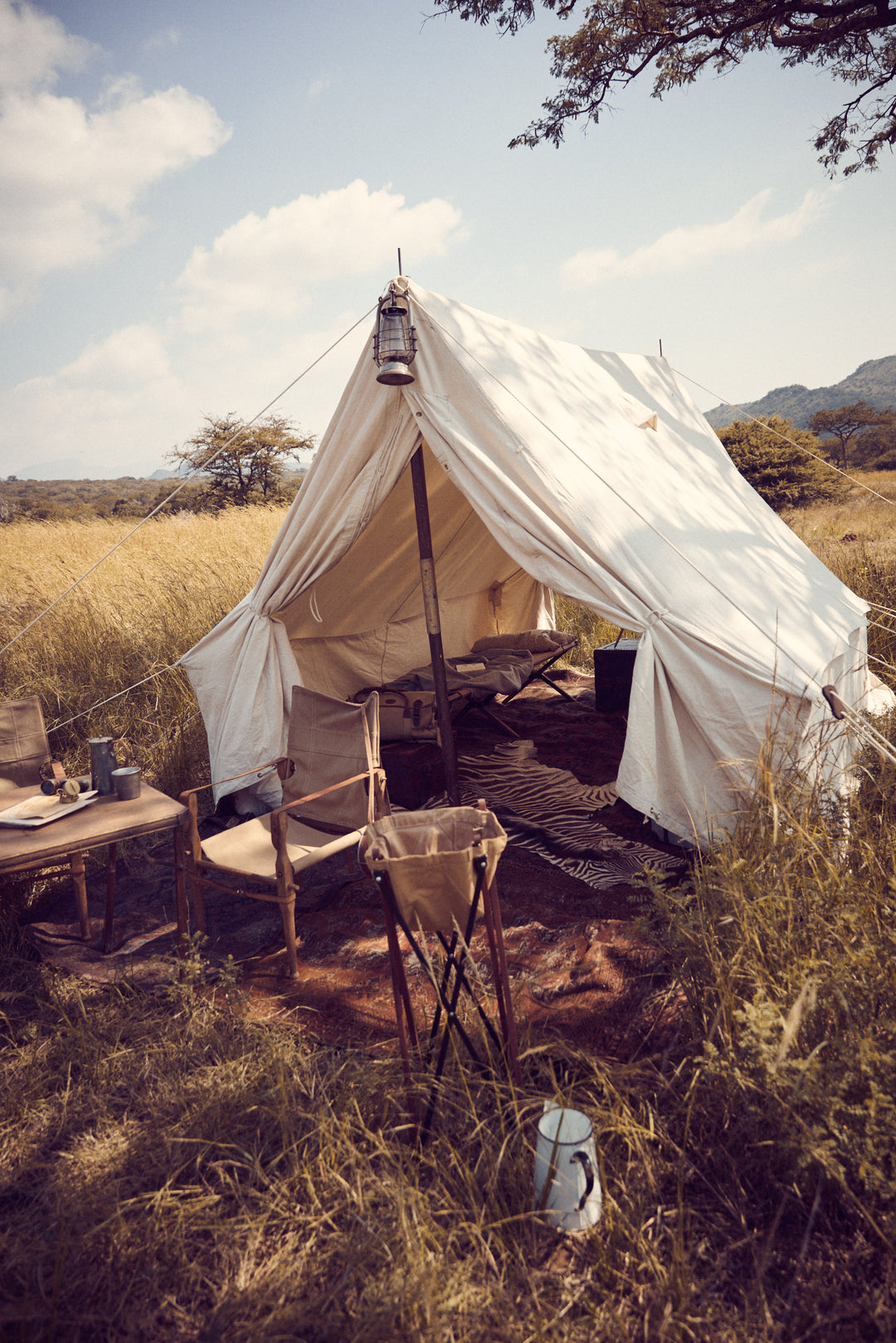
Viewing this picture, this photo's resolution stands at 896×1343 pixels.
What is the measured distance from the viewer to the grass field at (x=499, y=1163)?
4.34 feet

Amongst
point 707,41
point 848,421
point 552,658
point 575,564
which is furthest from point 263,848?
point 848,421

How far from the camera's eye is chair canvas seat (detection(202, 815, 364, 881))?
2529mm

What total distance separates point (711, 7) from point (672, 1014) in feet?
26.9

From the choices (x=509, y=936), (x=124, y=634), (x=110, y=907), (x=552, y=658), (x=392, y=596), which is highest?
(x=392, y=596)

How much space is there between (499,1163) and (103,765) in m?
1.83

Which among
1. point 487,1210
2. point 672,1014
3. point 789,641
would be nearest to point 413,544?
point 789,641

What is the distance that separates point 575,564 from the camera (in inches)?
113

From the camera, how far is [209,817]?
3.76 m

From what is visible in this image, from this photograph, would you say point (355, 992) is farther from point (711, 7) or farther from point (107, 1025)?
point (711, 7)

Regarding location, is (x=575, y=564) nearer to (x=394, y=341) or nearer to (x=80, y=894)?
(x=394, y=341)

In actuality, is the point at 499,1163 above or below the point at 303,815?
below

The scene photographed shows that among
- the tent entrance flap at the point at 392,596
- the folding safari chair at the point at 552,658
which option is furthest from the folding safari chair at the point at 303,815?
the folding safari chair at the point at 552,658

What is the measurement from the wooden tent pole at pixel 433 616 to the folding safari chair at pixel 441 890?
67.9 inches

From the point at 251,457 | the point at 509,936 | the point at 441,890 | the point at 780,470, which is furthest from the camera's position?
the point at 251,457
